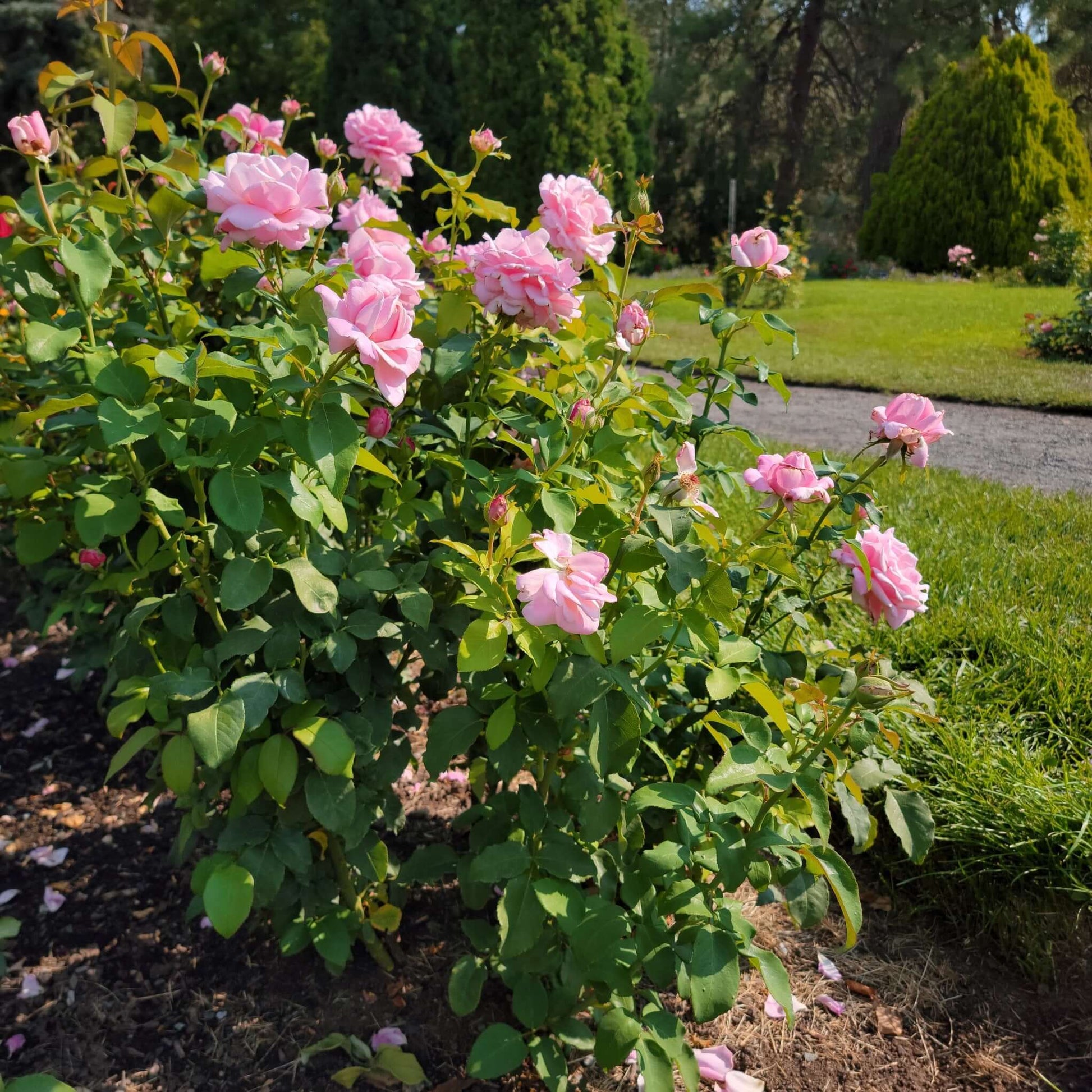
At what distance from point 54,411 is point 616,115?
972cm

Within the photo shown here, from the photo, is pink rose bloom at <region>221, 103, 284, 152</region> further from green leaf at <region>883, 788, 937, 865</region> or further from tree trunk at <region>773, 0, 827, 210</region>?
tree trunk at <region>773, 0, 827, 210</region>

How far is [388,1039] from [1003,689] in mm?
1498

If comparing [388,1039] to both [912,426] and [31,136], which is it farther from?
[31,136]

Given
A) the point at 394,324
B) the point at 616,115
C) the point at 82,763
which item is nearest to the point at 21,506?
the point at 82,763

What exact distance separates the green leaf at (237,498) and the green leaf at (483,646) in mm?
279

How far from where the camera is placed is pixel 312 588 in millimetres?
1106

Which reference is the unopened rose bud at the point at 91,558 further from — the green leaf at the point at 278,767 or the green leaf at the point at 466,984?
the green leaf at the point at 466,984

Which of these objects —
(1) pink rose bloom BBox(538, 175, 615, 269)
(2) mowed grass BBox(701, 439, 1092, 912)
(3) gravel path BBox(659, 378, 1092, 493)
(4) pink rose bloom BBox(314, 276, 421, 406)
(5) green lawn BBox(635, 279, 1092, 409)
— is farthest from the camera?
(5) green lawn BBox(635, 279, 1092, 409)

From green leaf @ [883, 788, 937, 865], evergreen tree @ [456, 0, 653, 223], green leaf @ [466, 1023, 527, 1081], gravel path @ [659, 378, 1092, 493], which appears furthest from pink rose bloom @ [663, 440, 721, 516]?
evergreen tree @ [456, 0, 653, 223]

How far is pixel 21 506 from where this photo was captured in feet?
5.43

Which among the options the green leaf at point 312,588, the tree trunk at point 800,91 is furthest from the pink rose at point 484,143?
the tree trunk at point 800,91

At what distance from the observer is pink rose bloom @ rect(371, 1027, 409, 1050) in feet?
4.79

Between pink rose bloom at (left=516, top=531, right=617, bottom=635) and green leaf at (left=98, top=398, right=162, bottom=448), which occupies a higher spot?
green leaf at (left=98, top=398, right=162, bottom=448)

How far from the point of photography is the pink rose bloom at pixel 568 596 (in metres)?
0.92
